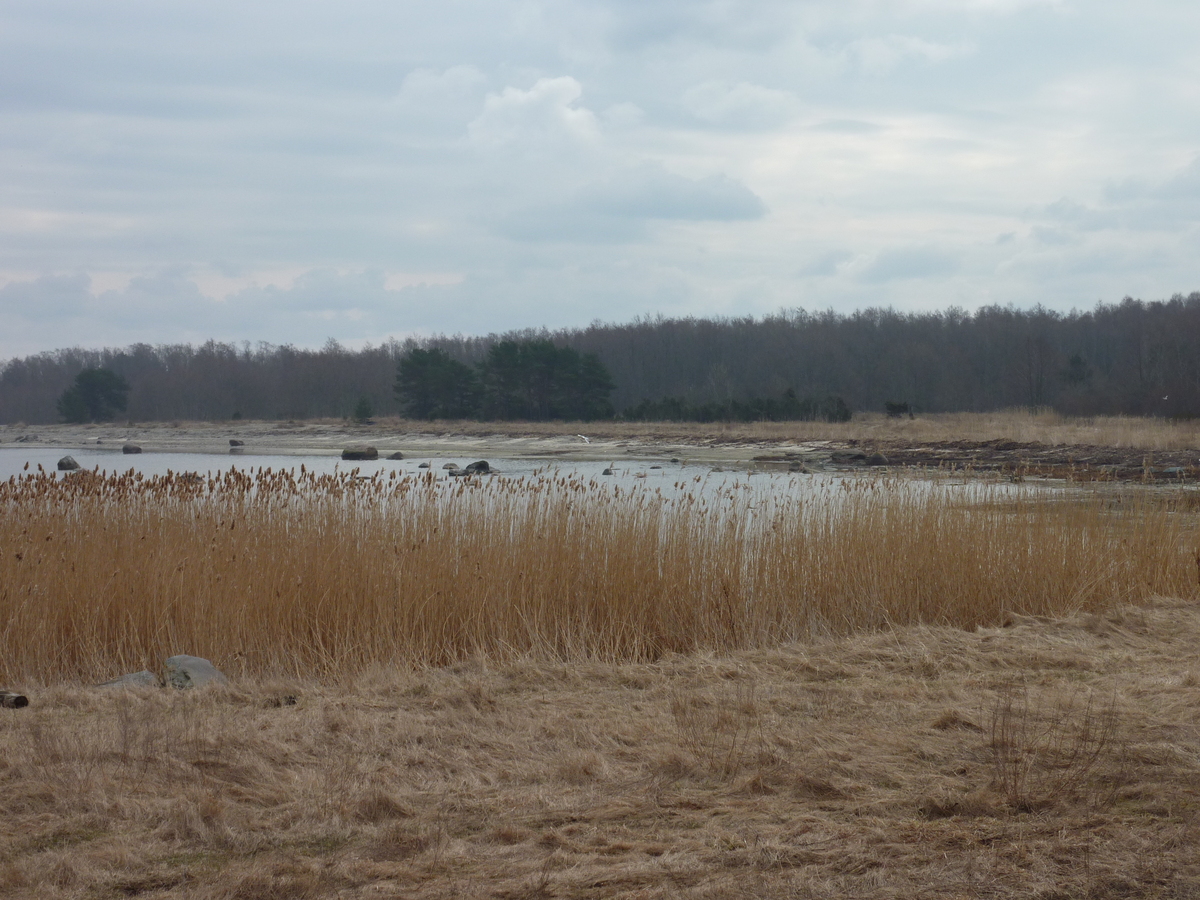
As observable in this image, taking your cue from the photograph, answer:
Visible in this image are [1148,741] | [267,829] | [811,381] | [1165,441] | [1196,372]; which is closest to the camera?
[267,829]

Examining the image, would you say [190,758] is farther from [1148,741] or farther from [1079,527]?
[1079,527]

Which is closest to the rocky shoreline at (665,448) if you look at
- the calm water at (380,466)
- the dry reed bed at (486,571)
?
the calm water at (380,466)

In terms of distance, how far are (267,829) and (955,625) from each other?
5809 mm

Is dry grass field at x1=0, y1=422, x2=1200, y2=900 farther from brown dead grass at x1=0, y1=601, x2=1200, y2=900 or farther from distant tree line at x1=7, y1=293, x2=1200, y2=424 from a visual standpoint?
distant tree line at x1=7, y1=293, x2=1200, y2=424

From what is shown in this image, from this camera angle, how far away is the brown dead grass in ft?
9.04

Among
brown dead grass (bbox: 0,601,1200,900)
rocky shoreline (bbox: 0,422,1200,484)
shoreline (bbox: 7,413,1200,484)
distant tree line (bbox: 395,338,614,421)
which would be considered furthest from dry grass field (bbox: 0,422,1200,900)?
distant tree line (bbox: 395,338,614,421)

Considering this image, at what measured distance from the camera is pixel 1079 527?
8.70 meters

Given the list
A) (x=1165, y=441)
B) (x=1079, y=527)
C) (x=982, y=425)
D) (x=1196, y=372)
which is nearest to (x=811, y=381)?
(x=1196, y=372)

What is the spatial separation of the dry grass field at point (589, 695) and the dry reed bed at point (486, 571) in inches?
1.2

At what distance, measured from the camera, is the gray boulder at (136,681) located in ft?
17.7

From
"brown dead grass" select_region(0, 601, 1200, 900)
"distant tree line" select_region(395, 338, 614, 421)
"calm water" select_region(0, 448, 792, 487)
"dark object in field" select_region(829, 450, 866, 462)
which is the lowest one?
"brown dead grass" select_region(0, 601, 1200, 900)

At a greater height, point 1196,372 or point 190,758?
point 1196,372

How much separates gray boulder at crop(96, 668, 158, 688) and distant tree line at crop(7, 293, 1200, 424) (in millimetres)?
40054

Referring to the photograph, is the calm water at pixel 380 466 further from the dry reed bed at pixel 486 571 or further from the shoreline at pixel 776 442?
the dry reed bed at pixel 486 571
